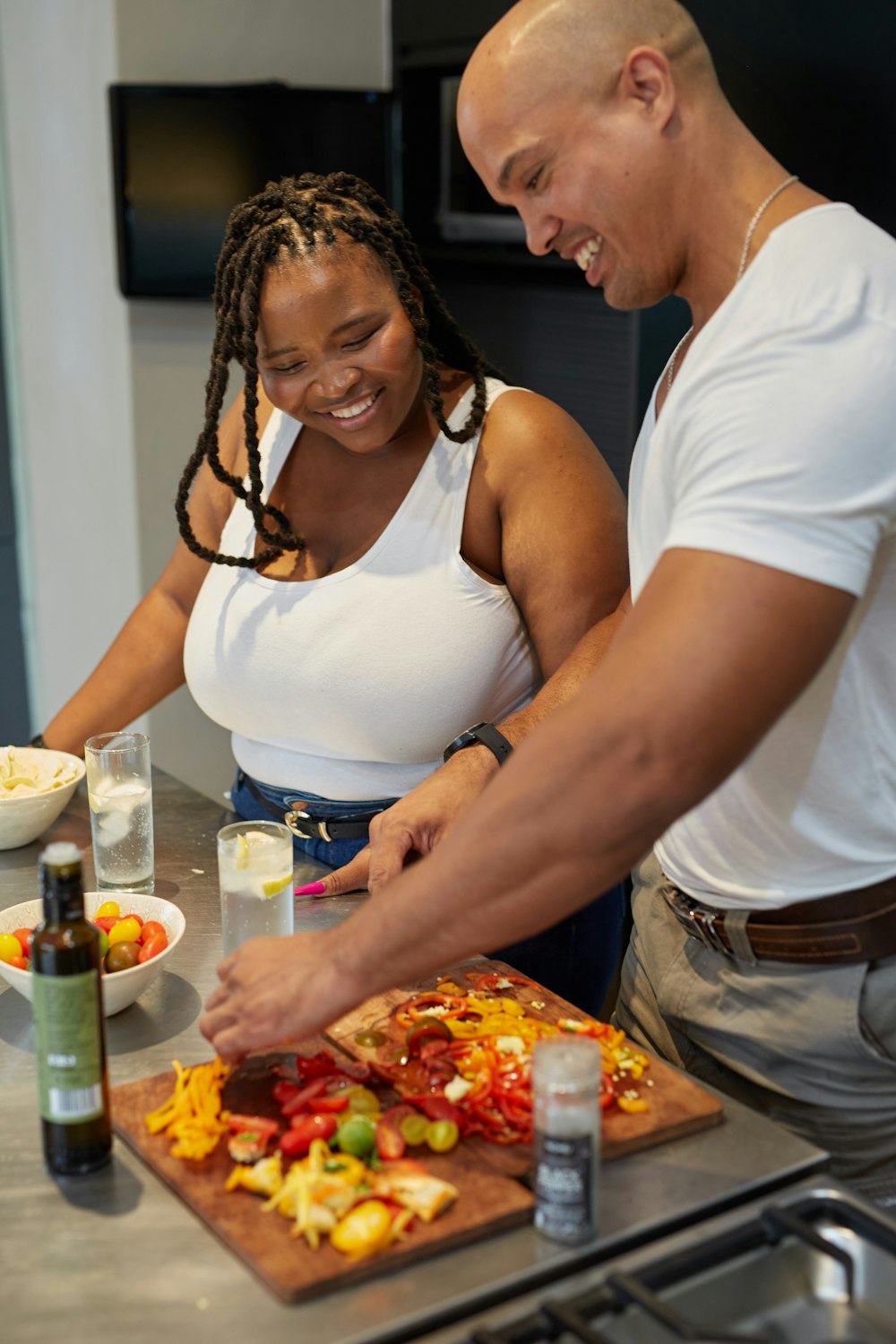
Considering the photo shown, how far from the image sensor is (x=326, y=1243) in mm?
1062

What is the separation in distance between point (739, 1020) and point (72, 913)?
0.65 m

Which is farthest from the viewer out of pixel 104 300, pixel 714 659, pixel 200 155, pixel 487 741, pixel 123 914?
pixel 104 300

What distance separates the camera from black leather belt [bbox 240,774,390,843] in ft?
5.96

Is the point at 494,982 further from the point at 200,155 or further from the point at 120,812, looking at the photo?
the point at 200,155

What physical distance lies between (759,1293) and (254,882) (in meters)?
0.62

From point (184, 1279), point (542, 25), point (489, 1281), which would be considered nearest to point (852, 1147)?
point (489, 1281)

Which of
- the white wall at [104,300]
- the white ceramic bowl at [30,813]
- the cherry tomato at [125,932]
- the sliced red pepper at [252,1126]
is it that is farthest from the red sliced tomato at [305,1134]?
the white wall at [104,300]

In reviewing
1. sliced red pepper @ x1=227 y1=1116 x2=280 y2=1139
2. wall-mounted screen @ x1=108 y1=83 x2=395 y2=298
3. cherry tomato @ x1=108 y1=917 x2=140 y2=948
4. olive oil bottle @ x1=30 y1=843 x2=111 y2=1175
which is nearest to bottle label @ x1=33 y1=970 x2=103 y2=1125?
olive oil bottle @ x1=30 y1=843 x2=111 y2=1175

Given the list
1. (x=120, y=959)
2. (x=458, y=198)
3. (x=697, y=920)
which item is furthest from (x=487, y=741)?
(x=458, y=198)

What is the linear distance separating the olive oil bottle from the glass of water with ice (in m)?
0.60

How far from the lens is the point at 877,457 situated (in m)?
1.04

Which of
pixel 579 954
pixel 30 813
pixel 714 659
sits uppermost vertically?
pixel 714 659

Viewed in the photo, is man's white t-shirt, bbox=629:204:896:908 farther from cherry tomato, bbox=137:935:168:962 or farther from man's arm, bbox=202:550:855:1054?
cherry tomato, bbox=137:935:168:962

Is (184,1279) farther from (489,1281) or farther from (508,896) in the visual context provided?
(508,896)
